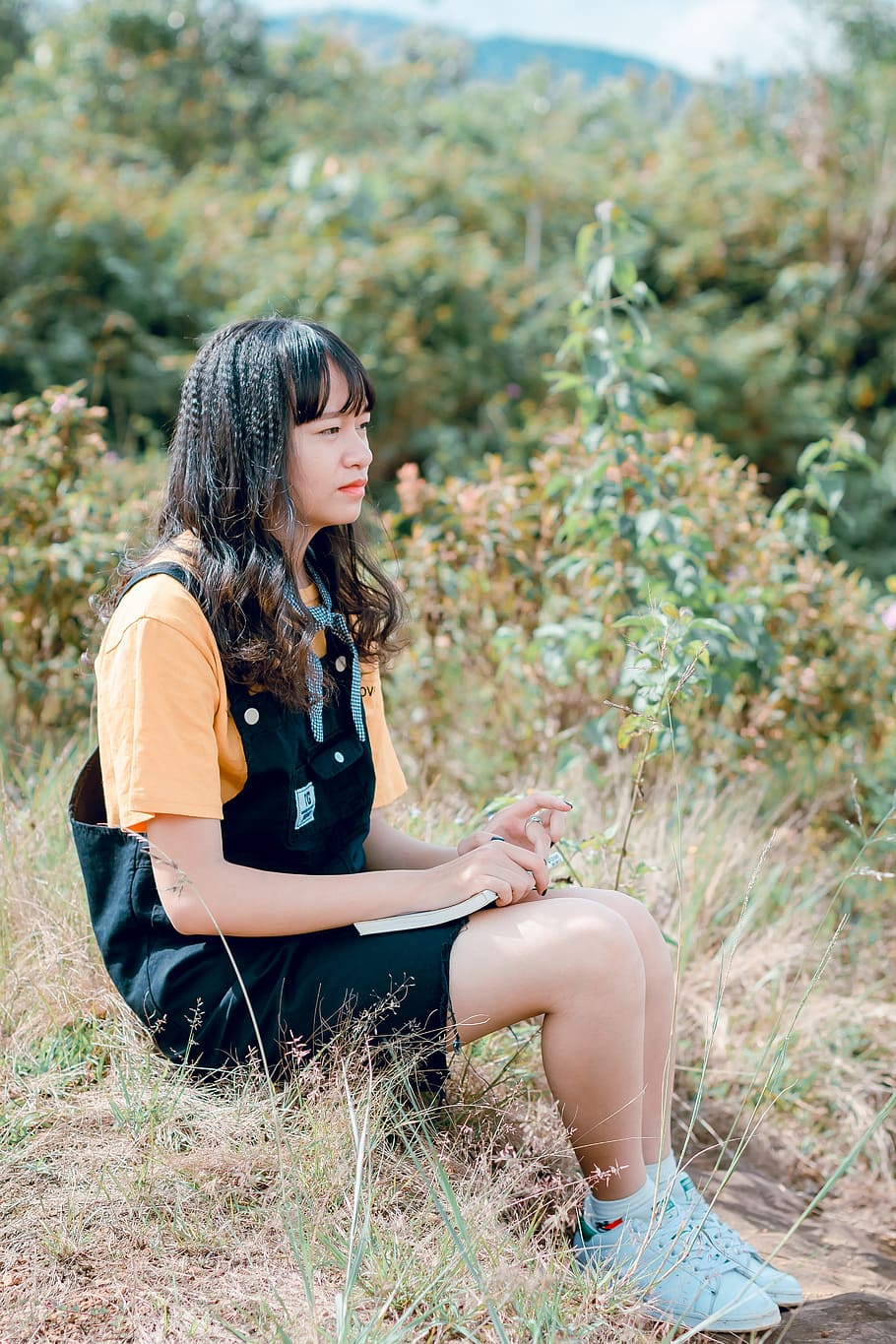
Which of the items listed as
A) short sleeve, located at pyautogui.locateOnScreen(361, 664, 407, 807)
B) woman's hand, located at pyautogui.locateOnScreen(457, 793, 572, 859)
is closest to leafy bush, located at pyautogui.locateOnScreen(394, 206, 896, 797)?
short sleeve, located at pyautogui.locateOnScreen(361, 664, 407, 807)

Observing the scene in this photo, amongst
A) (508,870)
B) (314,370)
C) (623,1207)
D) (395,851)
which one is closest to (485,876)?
(508,870)

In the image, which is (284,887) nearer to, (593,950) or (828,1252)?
(593,950)

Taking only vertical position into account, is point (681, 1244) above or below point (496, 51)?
below

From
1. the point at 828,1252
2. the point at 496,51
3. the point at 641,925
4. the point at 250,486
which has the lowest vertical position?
the point at 828,1252

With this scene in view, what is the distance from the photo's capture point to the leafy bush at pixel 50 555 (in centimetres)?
347

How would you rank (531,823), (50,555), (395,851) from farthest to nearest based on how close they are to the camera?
(50,555), (395,851), (531,823)

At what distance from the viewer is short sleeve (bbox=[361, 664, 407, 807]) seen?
233 cm

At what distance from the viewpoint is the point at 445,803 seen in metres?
3.34

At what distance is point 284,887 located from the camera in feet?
6.21

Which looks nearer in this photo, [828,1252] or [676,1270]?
[676,1270]

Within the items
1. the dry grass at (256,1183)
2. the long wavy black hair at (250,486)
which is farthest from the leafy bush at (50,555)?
the long wavy black hair at (250,486)

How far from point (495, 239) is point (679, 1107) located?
23.1 feet

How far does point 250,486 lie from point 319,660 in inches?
13.1

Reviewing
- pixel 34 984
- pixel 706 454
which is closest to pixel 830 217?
pixel 706 454
